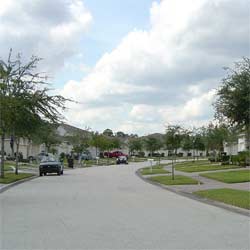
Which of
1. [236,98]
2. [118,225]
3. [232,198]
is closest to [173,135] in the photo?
[236,98]

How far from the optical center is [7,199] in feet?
67.7

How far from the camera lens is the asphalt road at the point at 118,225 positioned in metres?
10.7

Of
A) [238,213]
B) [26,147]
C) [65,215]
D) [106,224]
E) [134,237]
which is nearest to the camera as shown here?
[134,237]

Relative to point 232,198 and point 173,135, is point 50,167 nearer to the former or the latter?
point 173,135

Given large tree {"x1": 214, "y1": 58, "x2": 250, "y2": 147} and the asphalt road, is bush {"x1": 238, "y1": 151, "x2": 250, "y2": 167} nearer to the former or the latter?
large tree {"x1": 214, "y1": 58, "x2": 250, "y2": 147}

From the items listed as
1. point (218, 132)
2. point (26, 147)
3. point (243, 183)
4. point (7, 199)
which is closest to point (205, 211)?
point (7, 199)

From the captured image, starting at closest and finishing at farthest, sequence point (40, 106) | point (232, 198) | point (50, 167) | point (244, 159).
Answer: point (232, 198), point (40, 106), point (50, 167), point (244, 159)

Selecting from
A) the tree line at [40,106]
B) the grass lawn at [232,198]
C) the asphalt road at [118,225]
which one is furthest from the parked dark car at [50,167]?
the asphalt road at [118,225]

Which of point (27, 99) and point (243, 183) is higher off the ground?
point (27, 99)

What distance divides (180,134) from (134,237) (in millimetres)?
29361

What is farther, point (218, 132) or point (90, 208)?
point (218, 132)

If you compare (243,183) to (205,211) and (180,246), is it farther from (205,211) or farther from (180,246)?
(180,246)

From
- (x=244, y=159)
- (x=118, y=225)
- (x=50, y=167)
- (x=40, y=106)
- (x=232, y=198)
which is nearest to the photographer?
(x=118, y=225)

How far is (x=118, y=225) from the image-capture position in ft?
43.5
